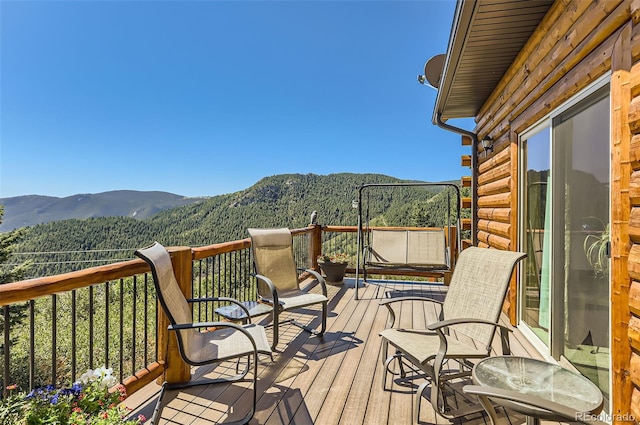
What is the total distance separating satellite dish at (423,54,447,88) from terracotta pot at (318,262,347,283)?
3.24 meters

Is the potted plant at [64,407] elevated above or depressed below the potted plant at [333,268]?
above

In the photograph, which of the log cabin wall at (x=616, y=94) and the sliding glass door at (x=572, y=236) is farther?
the sliding glass door at (x=572, y=236)

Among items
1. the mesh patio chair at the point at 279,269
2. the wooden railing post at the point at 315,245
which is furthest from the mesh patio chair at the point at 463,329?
the wooden railing post at the point at 315,245

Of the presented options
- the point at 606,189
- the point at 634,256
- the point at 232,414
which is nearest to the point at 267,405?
the point at 232,414

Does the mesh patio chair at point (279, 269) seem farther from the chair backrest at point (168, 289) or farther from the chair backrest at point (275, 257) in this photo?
the chair backrest at point (168, 289)

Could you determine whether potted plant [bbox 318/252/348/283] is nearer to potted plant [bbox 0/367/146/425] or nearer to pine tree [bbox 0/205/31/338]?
potted plant [bbox 0/367/146/425]

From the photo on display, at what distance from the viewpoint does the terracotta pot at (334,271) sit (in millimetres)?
5578

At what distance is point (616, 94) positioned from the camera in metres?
1.65

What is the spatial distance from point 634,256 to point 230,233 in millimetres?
36295

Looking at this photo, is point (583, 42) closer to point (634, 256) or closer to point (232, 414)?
point (634, 256)

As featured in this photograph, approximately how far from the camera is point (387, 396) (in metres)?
2.21

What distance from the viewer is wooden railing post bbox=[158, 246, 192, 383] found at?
225 cm

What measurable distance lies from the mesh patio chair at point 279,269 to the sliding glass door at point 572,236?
1971mm

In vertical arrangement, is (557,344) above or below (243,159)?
below
